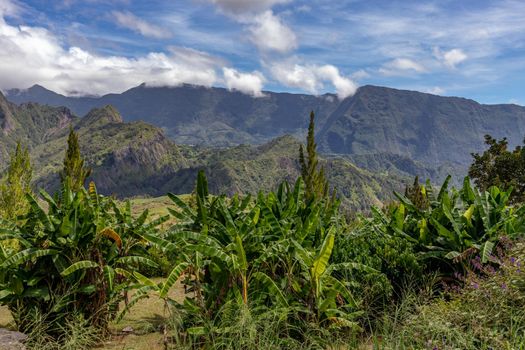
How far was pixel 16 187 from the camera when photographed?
23672mm

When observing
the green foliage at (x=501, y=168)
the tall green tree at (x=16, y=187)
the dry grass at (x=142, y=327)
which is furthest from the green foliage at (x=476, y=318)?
the green foliage at (x=501, y=168)

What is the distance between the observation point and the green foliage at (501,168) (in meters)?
33.1

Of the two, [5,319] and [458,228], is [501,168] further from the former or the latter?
[5,319]

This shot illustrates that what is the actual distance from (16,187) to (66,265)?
62.0ft

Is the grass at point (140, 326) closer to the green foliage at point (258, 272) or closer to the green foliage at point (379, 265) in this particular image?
the green foliage at point (258, 272)

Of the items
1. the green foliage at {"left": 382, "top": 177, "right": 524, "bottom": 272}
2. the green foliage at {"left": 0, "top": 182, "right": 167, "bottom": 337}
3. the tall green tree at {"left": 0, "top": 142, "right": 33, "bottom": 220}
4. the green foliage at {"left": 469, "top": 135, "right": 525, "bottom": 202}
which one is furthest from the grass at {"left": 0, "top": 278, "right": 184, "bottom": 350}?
the green foliage at {"left": 469, "top": 135, "right": 525, "bottom": 202}

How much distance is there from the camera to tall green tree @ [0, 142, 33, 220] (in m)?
23.4

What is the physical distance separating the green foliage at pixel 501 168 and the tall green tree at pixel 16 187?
1248 inches

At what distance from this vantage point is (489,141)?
38.4 meters

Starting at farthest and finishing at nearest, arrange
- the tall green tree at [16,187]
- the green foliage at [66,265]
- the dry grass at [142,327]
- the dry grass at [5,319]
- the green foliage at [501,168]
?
1. the green foliage at [501,168]
2. the tall green tree at [16,187]
3. the dry grass at [5,319]
4. the green foliage at [66,265]
5. the dry grass at [142,327]

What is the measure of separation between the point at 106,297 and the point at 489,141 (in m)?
38.9

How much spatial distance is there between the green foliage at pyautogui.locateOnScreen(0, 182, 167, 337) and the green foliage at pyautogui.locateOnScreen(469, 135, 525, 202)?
3109cm

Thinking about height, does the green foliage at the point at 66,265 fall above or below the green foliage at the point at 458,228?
below

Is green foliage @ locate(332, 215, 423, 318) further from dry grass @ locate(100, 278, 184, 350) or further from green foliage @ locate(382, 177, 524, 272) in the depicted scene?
dry grass @ locate(100, 278, 184, 350)
